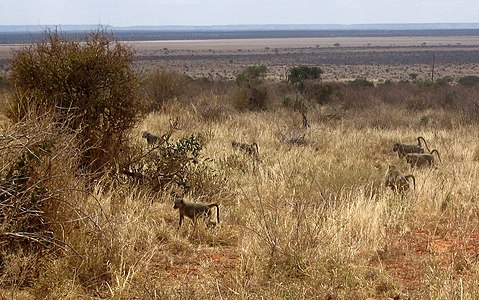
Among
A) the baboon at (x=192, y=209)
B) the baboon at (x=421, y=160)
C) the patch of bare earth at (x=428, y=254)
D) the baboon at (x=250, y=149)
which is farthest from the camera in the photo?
the baboon at (x=250, y=149)

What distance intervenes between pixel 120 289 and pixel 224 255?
146cm

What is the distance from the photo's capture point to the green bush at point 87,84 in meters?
7.86

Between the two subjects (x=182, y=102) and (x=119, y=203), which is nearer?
(x=119, y=203)

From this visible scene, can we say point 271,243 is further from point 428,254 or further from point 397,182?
point 397,182

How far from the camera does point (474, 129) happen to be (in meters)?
16.2

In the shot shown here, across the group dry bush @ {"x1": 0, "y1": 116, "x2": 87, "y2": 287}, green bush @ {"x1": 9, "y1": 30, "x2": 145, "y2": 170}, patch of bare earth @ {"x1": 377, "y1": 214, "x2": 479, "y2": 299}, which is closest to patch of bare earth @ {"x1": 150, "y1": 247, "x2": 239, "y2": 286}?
dry bush @ {"x1": 0, "y1": 116, "x2": 87, "y2": 287}

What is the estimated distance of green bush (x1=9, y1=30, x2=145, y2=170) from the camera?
25.8 ft

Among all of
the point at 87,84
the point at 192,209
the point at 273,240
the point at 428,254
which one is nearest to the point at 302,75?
the point at 87,84

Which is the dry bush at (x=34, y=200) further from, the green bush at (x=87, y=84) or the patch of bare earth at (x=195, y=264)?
the green bush at (x=87, y=84)

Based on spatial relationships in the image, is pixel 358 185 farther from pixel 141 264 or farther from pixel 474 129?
pixel 474 129

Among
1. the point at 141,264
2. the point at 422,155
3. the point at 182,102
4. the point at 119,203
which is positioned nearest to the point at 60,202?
the point at 141,264

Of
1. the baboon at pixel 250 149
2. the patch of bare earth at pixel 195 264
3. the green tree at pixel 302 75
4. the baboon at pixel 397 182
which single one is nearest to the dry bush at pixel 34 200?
the patch of bare earth at pixel 195 264

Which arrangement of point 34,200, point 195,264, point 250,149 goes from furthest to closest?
1. point 250,149
2. point 195,264
3. point 34,200

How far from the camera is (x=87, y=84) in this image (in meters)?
8.02
